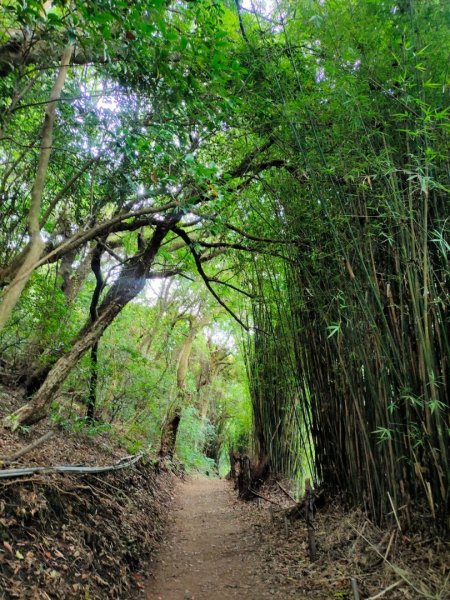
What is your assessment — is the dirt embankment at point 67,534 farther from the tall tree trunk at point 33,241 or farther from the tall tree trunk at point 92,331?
the tall tree trunk at point 33,241

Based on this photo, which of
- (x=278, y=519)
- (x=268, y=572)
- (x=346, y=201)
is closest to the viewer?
(x=346, y=201)

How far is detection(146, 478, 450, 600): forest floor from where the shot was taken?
6.26 feet

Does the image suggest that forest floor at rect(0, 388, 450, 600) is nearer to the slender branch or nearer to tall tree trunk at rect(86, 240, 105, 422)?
tall tree trunk at rect(86, 240, 105, 422)

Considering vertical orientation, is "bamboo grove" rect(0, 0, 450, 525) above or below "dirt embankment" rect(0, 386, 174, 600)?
above

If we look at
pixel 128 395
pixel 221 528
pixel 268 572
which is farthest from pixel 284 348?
pixel 128 395

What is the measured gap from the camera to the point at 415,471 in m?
2.00

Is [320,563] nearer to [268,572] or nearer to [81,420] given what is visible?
[268,572]

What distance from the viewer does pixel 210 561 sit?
324cm

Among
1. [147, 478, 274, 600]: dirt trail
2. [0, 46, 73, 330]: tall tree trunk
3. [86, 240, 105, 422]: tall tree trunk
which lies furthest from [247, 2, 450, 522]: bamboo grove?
[86, 240, 105, 422]: tall tree trunk

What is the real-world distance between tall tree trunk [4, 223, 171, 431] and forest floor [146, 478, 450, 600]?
1642 mm

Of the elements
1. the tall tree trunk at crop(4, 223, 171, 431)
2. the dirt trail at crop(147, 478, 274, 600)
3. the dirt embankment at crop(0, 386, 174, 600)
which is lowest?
the dirt trail at crop(147, 478, 274, 600)

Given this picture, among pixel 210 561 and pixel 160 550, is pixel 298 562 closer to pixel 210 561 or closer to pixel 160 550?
pixel 210 561

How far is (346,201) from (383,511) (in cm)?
189

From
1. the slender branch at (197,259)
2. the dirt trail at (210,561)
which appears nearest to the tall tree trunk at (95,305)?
the slender branch at (197,259)
